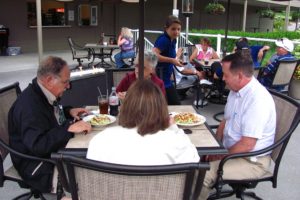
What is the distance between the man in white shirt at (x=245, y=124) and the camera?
2389 mm

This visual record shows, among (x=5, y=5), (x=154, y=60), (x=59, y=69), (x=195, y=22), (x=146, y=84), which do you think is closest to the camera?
(x=146, y=84)

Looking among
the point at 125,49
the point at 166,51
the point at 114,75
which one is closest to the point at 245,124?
the point at 114,75

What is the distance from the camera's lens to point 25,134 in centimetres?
216

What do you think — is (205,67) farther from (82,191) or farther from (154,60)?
(82,191)

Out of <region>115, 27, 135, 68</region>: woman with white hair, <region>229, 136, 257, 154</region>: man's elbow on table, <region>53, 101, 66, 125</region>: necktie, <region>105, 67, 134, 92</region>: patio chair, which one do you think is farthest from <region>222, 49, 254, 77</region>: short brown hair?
<region>115, 27, 135, 68</region>: woman with white hair

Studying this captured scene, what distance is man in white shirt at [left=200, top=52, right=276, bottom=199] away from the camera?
239cm

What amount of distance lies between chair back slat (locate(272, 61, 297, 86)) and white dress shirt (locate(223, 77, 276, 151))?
3062 mm

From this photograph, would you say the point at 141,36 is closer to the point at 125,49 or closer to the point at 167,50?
the point at 167,50

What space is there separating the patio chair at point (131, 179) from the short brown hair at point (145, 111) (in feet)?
0.87

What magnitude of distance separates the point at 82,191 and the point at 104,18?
14.4 m

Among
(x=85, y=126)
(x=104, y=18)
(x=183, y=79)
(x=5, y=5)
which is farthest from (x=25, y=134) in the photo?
(x=104, y=18)

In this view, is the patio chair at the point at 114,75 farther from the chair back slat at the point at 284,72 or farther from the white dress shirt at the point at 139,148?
the chair back slat at the point at 284,72

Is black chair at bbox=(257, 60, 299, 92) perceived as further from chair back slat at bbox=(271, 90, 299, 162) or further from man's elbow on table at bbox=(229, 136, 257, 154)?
man's elbow on table at bbox=(229, 136, 257, 154)

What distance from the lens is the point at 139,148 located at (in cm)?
158
